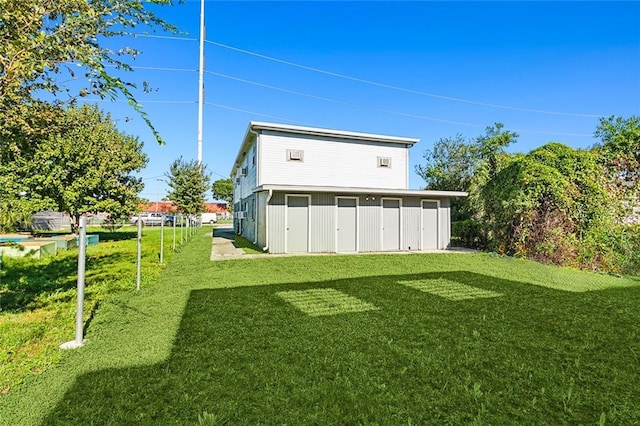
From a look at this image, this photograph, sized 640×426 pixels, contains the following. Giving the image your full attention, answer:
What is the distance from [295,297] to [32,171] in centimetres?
1496

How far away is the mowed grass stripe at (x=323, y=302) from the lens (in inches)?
191

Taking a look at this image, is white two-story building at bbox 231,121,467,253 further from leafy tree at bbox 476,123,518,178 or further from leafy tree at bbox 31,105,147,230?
leafy tree at bbox 31,105,147,230

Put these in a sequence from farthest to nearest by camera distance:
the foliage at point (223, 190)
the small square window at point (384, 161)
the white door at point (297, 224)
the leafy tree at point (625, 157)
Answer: the foliage at point (223, 190)
the small square window at point (384, 161)
the white door at point (297, 224)
the leafy tree at point (625, 157)

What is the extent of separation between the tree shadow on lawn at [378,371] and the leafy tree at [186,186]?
22898 mm

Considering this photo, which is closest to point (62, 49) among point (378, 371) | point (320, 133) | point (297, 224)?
point (378, 371)

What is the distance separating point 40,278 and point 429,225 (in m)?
12.5

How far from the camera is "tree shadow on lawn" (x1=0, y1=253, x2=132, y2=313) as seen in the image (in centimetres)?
518

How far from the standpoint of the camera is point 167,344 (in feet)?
11.3

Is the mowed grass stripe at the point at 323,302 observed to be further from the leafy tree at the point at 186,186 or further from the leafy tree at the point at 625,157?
the leafy tree at the point at 186,186

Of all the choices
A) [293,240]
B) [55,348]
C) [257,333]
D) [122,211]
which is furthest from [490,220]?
[122,211]

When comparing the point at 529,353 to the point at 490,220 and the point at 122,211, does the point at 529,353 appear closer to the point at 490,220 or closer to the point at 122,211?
the point at 490,220

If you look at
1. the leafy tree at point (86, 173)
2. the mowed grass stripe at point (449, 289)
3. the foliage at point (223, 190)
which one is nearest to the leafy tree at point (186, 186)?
the leafy tree at point (86, 173)

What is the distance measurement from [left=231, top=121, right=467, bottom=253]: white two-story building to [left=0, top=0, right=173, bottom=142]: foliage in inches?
292

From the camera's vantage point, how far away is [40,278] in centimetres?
683
